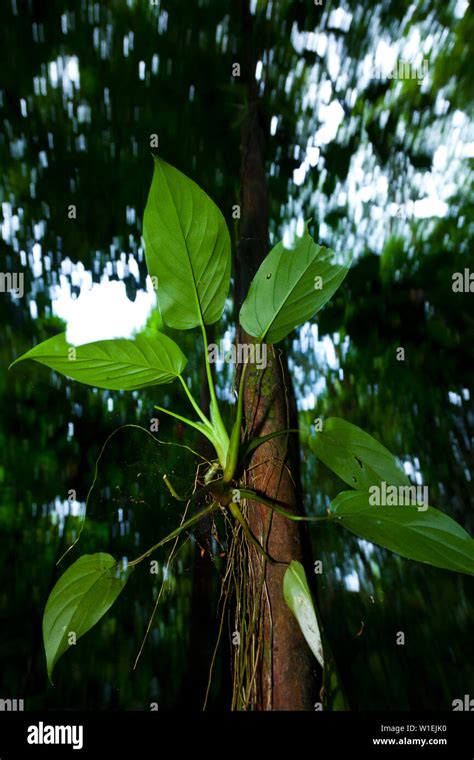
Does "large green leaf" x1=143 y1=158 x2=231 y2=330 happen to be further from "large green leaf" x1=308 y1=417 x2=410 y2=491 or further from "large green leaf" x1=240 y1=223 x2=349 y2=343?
"large green leaf" x1=308 y1=417 x2=410 y2=491

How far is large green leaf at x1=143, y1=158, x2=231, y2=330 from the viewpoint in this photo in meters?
0.66

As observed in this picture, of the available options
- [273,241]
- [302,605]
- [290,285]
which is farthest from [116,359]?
[273,241]

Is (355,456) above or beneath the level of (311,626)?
above

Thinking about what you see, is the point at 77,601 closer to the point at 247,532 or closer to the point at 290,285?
the point at 247,532

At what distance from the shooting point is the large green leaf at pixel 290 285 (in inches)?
27.0

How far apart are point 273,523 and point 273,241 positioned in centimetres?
89

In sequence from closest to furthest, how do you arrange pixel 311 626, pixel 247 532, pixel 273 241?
1. pixel 311 626
2. pixel 247 532
3. pixel 273 241

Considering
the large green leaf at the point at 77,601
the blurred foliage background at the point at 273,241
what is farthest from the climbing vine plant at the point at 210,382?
the blurred foliage background at the point at 273,241

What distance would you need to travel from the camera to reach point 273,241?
54.2 inches

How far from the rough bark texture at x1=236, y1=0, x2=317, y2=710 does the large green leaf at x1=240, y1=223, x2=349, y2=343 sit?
2.8 inches

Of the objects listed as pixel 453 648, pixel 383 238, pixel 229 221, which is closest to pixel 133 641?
pixel 453 648

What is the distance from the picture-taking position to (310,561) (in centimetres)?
70

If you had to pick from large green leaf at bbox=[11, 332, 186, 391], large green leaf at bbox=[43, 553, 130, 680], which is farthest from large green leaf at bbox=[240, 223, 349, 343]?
large green leaf at bbox=[43, 553, 130, 680]

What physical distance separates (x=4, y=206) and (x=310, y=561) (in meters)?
1.13
